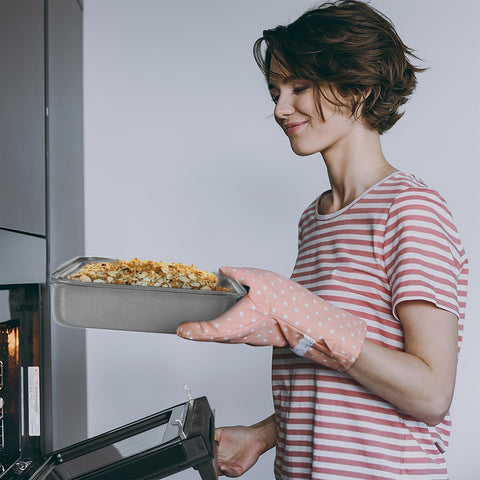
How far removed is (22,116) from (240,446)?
744 millimetres

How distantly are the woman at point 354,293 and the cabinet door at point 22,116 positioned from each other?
0.46 metres

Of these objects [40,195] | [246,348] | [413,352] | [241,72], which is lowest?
[246,348]

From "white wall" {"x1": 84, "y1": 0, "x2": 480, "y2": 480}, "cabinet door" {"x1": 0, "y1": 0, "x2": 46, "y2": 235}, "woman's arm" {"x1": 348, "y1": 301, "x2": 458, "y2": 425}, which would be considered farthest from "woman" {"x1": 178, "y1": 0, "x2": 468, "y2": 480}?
"white wall" {"x1": 84, "y1": 0, "x2": 480, "y2": 480}

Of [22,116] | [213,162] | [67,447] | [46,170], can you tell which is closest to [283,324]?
[67,447]

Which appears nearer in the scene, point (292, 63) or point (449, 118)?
point (292, 63)

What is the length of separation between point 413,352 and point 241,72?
1272 mm

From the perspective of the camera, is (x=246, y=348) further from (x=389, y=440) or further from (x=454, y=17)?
(x=454, y=17)

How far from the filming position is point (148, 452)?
820 mm

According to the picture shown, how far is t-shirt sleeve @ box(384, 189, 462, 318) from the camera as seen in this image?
2.73ft

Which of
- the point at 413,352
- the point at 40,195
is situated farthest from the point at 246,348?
A: the point at 413,352

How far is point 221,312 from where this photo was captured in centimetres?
78

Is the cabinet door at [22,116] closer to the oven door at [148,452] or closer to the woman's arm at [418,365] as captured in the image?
the oven door at [148,452]

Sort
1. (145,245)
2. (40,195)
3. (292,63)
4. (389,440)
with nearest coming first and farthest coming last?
(389,440), (292,63), (40,195), (145,245)

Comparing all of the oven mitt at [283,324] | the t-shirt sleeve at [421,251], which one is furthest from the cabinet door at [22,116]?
the t-shirt sleeve at [421,251]
